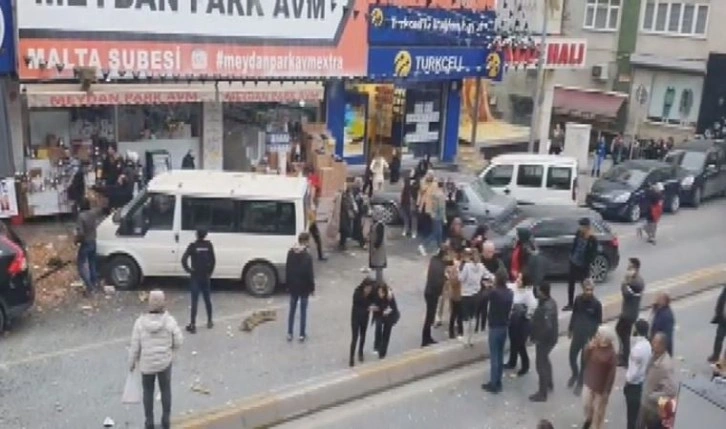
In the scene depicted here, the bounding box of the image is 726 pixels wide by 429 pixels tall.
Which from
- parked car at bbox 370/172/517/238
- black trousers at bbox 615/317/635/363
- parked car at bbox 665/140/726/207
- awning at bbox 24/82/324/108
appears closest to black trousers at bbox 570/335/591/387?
black trousers at bbox 615/317/635/363

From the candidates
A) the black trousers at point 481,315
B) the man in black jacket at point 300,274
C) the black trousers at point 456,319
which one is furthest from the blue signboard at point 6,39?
the black trousers at point 481,315

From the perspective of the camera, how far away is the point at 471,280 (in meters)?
13.1

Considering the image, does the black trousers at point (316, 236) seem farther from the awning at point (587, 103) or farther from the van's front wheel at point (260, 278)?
the awning at point (587, 103)

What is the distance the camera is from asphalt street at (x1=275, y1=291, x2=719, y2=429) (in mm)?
11234

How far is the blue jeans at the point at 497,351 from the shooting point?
11.9 meters

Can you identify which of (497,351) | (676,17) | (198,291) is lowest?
(497,351)

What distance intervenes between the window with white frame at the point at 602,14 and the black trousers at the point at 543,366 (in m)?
31.0

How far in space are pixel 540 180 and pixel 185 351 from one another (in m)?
12.0

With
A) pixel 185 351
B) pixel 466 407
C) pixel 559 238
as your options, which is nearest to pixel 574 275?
pixel 559 238

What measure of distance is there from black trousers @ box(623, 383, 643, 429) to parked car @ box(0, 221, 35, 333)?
28.0ft

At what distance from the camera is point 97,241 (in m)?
14.9

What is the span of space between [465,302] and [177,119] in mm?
10766

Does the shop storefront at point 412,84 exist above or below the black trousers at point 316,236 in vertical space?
above

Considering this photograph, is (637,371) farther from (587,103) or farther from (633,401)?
(587,103)
